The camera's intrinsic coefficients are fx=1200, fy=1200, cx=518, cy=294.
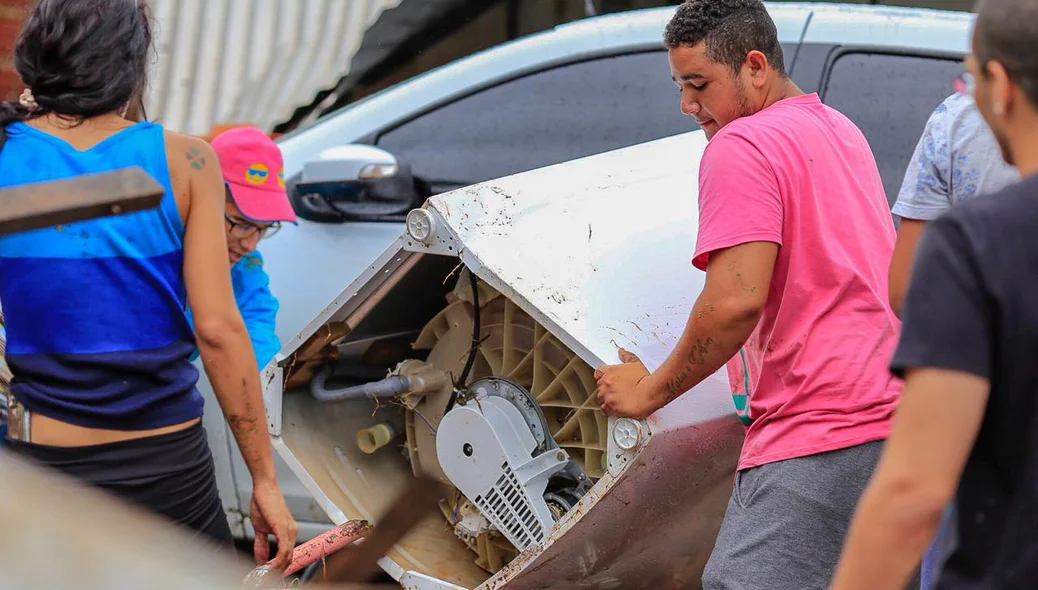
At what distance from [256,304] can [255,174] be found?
1.27 feet

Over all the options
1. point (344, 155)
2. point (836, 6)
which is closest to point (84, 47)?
point (344, 155)

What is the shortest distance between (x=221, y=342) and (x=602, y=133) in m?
1.75

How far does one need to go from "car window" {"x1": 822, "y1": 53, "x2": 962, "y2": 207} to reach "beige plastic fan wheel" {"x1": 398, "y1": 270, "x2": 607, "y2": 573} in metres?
1.14

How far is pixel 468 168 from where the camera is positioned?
3.81 metres

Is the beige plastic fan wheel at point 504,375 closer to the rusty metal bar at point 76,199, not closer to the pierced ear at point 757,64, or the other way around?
the pierced ear at point 757,64

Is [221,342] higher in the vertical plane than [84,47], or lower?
lower

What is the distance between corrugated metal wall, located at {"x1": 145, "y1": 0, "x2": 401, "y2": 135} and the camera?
253 inches

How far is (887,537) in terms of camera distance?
139 centimetres

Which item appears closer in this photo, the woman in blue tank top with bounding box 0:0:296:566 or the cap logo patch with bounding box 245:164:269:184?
the woman in blue tank top with bounding box 0:0:296:566

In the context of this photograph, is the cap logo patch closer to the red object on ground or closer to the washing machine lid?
the washing machine lid

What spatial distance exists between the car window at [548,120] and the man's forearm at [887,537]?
230 centimetres

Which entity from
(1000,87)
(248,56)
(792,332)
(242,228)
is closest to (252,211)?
(242,228)

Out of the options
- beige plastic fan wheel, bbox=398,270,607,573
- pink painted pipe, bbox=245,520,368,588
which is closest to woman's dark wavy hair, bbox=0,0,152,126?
beige plastic fan wheel, bbox=398,270,607,573

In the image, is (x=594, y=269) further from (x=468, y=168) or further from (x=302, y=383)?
(x=468, y=168)
